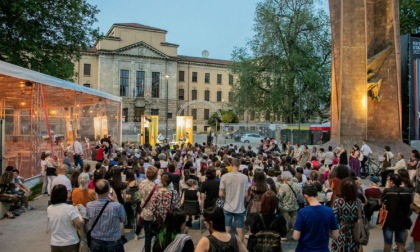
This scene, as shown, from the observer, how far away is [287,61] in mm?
34500

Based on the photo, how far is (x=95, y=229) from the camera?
4375 millimetres

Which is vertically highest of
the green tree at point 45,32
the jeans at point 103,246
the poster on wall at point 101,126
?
the green tree at point 45,32

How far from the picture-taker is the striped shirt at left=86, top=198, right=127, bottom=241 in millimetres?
4363

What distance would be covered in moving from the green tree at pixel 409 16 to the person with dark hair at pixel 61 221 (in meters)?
33.8

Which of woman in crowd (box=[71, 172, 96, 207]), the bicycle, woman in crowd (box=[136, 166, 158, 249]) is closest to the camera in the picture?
woman in crowd (box=[136, 166, 158, 249])

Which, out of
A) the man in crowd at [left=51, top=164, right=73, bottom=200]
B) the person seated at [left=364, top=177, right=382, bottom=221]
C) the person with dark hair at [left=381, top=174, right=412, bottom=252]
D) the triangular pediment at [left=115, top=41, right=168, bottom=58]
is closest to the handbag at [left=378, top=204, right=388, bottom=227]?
the person with dark hair at [left=381, top=174, right=412, bottom=252]

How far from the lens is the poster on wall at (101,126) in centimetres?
2179

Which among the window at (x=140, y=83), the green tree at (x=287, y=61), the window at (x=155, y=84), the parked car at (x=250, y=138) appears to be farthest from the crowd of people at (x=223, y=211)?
the window at (x=155, y=84)

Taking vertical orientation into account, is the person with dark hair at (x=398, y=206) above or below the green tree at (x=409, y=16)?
below

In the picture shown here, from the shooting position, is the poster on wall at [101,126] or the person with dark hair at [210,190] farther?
the poster on wall at [101,126]

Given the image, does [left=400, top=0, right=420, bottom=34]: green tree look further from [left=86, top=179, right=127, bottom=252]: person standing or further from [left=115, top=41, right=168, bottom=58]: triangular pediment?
[left=115, top=41, right=168, bottom=58]: triangular pediment

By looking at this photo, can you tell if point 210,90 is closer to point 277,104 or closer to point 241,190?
point 277,104

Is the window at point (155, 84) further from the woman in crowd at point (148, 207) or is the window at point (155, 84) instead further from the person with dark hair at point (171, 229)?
the person with dark hair at point (171, 229)

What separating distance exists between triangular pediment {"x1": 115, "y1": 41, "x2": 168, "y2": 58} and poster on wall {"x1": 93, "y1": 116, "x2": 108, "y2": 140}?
40187mm
